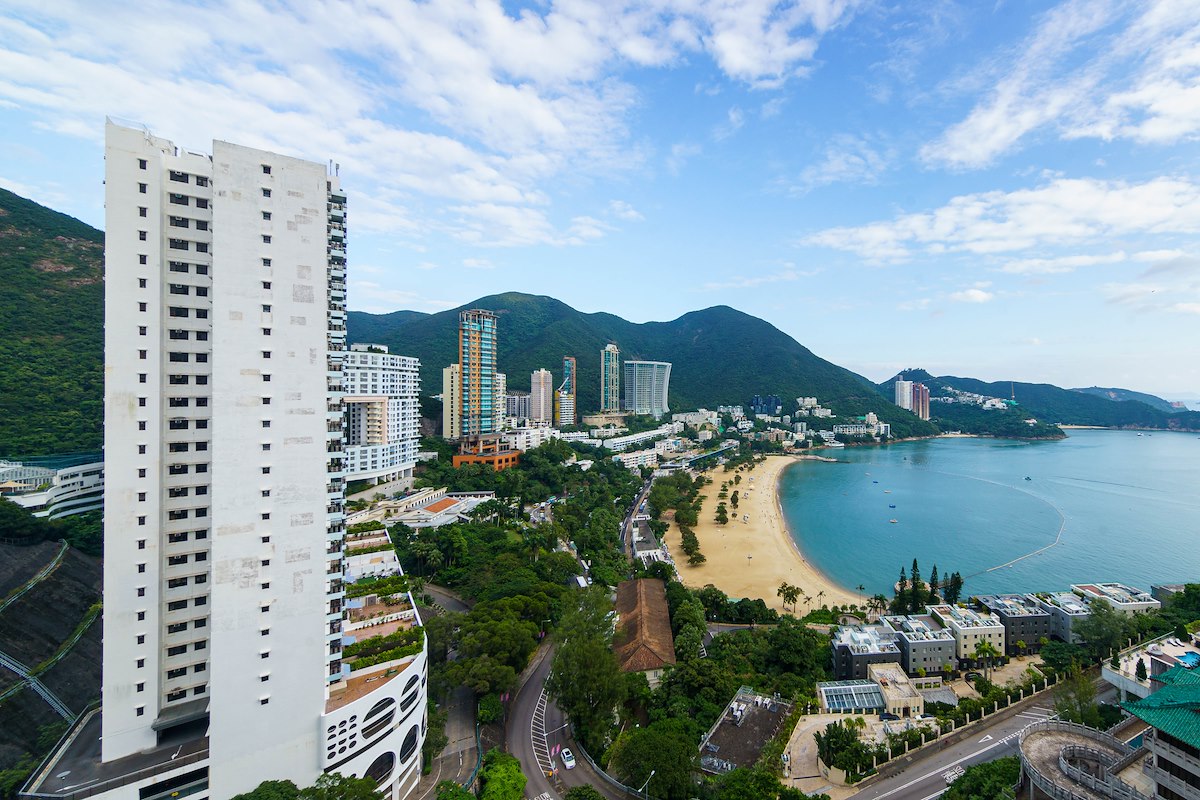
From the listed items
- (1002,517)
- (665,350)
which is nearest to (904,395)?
(665,350)

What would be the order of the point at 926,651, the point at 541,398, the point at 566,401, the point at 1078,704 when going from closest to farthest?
the point at 1078,704, the point at 926,651, the point at 541,398, the point at 566,401

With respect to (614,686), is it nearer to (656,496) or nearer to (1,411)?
(656,496)

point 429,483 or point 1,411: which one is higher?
point 1,411

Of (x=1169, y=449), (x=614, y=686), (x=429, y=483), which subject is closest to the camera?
(x=614, y=686)

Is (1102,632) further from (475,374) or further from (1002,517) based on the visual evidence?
(475,374)

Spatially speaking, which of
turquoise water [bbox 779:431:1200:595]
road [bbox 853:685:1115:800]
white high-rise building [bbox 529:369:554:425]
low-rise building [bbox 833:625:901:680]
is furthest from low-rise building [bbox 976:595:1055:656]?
white high-rise building [bbox 529:369:554:425]

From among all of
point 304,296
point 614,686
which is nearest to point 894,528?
point 614,686

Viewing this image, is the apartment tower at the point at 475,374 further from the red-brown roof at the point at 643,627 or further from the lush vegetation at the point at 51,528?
the lush vegetation at the point at 51,528
